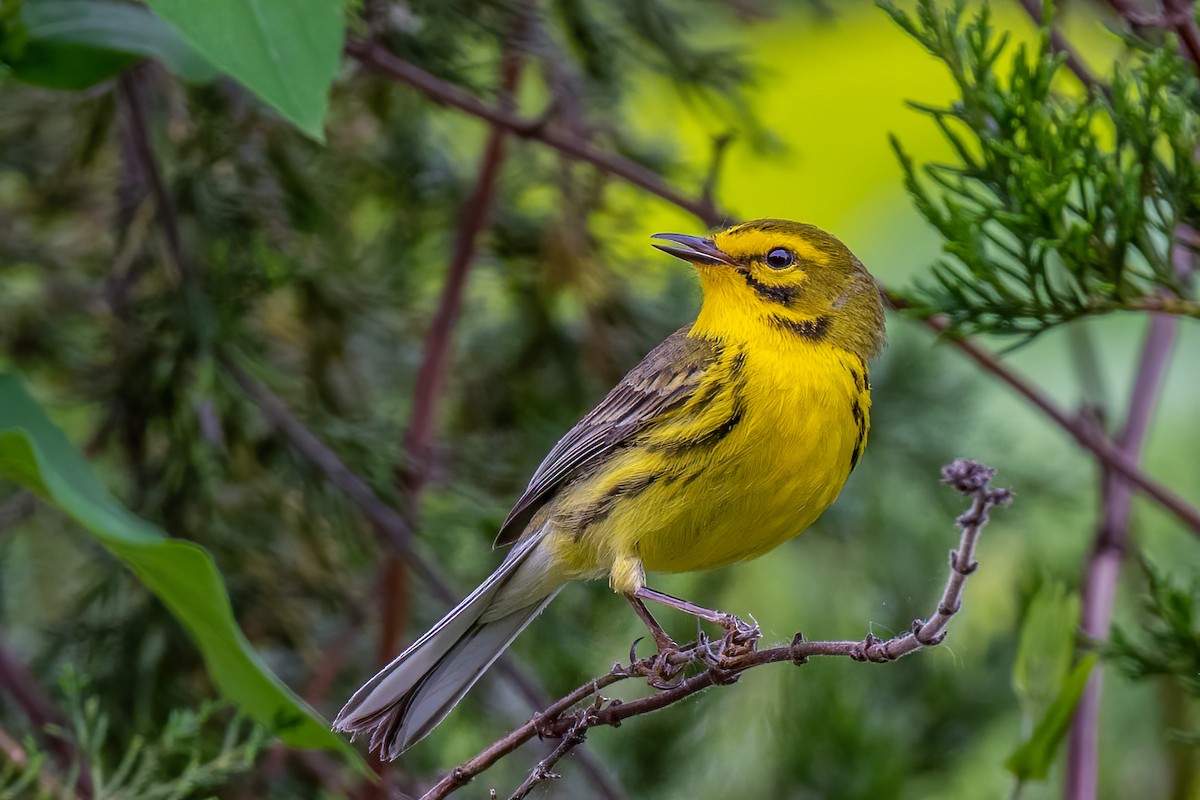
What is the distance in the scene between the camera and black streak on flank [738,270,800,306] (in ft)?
8.86

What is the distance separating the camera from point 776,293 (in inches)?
107

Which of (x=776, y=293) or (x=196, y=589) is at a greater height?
(x=776, y=293)

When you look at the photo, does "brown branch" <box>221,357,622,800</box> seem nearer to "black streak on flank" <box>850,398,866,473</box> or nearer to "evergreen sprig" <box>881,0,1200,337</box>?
"black streak on flank" <box>850,398,866,473</box>

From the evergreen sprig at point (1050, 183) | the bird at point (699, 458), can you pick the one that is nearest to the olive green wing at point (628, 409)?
the bird at point (699, 458)

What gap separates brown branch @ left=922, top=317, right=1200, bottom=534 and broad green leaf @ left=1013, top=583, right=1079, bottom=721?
466 millimetres

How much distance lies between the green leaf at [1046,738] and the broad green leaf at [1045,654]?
6 centimetres

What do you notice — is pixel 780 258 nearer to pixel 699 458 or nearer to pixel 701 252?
pixel 701 252

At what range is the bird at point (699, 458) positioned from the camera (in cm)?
238

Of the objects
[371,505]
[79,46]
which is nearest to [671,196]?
[371,505]

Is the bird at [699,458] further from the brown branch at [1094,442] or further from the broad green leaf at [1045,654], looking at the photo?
the broad green leaf at [1045,654]

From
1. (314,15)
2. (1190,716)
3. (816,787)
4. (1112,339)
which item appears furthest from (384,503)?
(1112,339)

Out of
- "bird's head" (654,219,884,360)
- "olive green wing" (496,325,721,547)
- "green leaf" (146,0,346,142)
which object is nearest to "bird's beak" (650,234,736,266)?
"bird's head" (654,219,884,360)

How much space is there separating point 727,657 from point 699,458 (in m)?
0.61

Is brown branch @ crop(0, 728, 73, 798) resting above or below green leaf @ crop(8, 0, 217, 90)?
below
